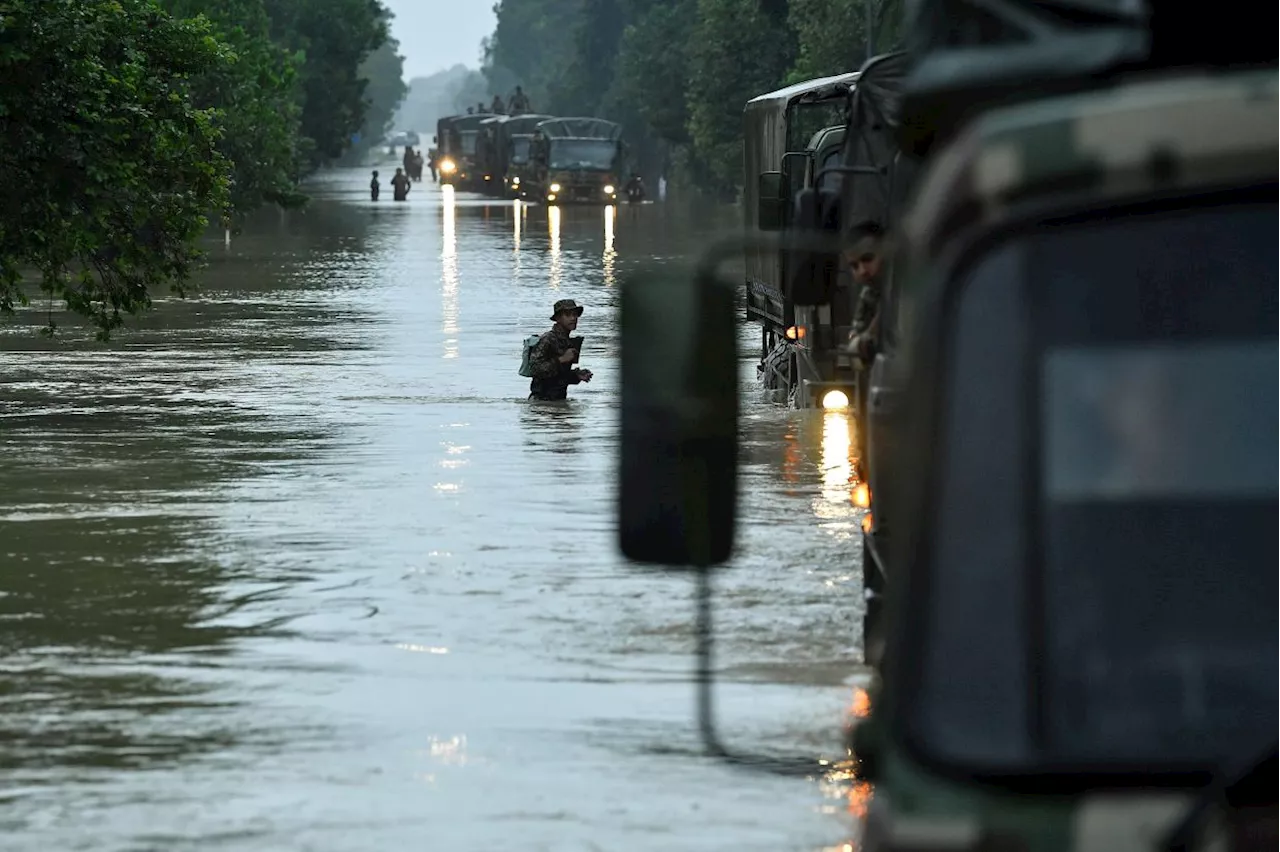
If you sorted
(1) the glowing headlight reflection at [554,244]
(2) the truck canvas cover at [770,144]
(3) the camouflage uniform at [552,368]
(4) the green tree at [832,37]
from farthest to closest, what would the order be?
(4) the green tree at [832,37]
(1) the glowing headlight reflection at [554,244]
(2) the truck canvas cover at [770,144]
(3) the camouflage uniform at [552,368]

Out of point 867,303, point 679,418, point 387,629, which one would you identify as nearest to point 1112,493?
point 679,418

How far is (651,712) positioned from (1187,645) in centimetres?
687

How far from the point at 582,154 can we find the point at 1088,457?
94.6 metres

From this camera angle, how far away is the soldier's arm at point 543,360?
78.0ft

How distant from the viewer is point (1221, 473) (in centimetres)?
392

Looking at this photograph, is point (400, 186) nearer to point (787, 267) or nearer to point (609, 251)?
point (609, 251)

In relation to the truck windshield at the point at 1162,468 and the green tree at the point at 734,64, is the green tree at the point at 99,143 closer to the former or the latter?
the truck windshield at the point at 1162,468

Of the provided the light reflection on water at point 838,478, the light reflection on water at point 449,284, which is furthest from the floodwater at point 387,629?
the light reflection on water at point 449,284

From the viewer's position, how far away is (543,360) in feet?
78.2

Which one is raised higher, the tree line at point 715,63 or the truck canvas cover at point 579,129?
the tree line at point 715,63

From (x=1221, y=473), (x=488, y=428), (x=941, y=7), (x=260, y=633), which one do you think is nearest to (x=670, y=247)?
(x=488, y=428)

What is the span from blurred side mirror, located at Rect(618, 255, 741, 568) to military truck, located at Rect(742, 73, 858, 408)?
45.9ft

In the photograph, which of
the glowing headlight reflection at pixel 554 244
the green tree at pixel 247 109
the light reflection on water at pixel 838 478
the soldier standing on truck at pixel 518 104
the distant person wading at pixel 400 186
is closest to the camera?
the light reflection on water at pixel 838 478

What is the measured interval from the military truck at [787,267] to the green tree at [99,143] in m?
4.80
